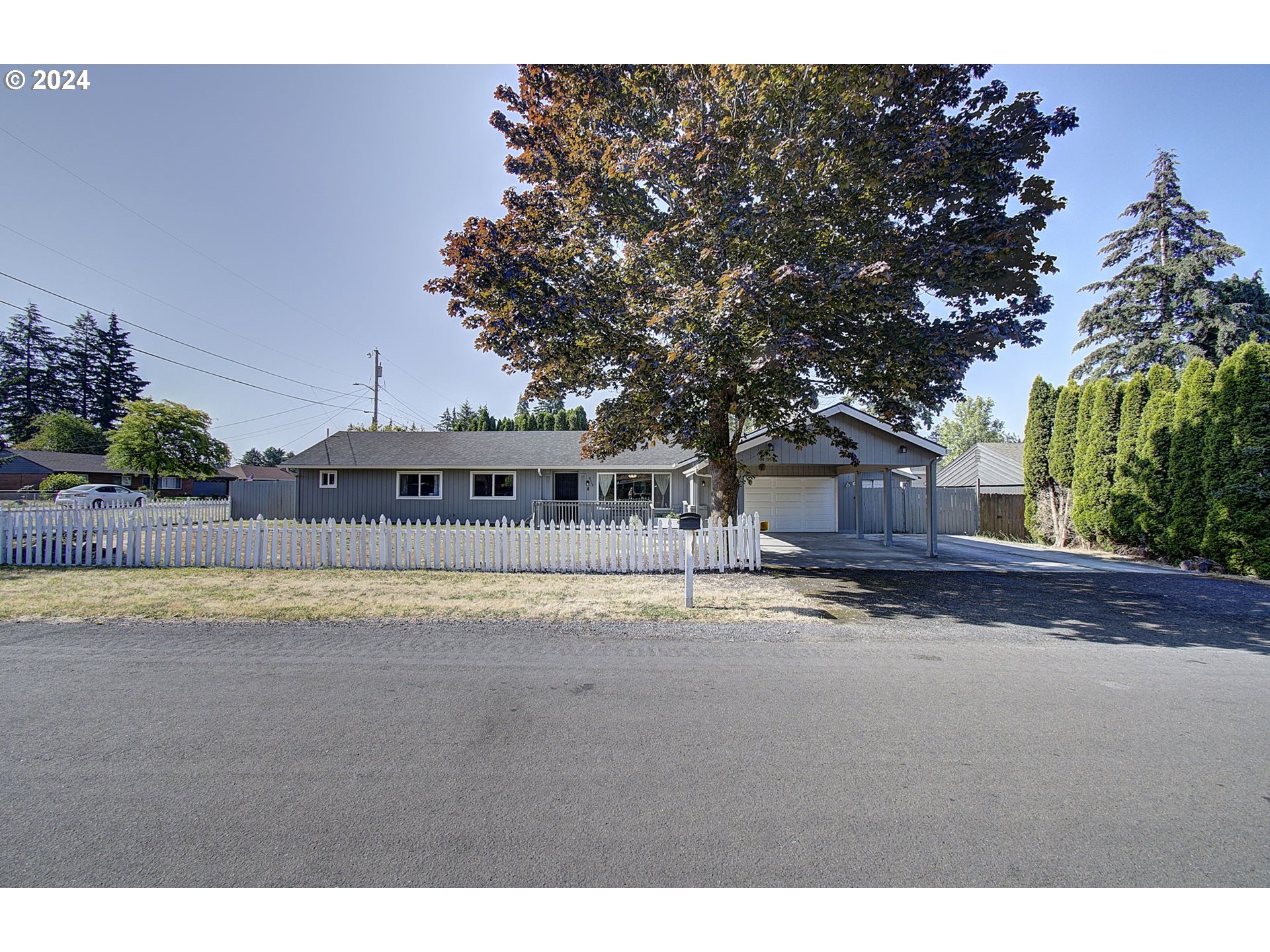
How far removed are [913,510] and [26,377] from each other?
87.9 metres

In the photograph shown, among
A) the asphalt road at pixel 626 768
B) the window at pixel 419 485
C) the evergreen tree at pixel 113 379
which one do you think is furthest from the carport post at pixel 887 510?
the evergreen tree at pixel 113 379

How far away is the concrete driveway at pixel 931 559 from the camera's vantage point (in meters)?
12.0

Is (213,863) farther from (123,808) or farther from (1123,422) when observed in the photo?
(1123,422)

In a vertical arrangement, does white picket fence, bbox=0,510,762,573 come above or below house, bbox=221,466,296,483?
below

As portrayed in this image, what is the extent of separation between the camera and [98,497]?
97.4 feet

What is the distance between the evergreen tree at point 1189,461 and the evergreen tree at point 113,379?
285 ft

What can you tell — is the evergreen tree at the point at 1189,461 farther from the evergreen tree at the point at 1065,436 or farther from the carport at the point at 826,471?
the carport at the point at 826,471

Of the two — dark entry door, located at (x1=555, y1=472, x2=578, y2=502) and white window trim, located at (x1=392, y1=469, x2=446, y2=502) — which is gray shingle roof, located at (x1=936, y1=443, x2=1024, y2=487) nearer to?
dark entry door, located at (x1=555, y1=472, x2=578, y2=502)

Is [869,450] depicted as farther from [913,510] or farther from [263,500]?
[263,500]

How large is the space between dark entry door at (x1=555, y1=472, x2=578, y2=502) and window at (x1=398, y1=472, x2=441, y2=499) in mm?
5032

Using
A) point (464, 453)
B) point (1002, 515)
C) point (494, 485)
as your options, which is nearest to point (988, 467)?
point (1002, 515)

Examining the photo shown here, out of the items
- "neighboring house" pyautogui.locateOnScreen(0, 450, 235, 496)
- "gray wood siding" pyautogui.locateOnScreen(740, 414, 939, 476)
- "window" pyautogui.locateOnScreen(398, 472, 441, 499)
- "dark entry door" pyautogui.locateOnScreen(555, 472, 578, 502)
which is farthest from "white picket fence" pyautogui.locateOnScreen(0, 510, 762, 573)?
"neighboring house" pyautogui.locateOnScreen(0, 450, 235, 496)

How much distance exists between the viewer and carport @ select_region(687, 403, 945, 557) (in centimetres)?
1421

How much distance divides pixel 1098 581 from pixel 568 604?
33.7ft
